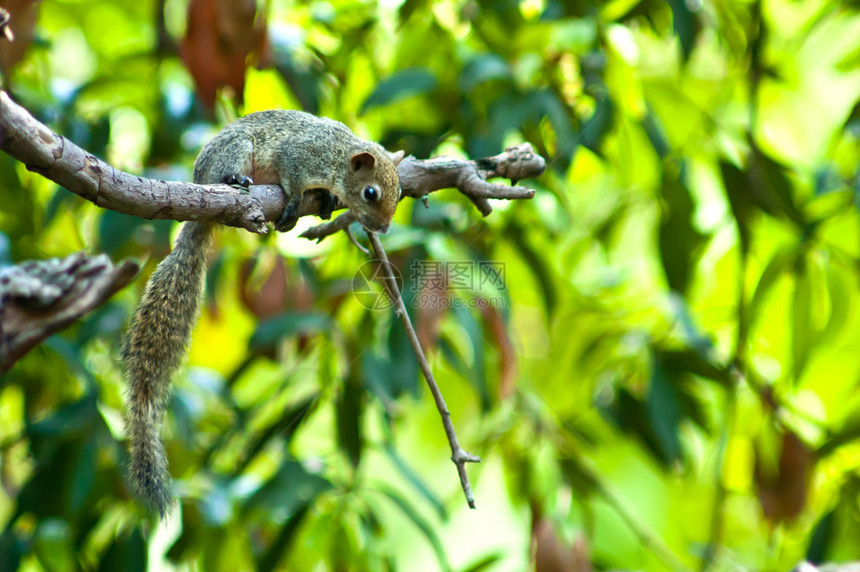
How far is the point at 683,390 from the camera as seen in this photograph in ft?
6.79

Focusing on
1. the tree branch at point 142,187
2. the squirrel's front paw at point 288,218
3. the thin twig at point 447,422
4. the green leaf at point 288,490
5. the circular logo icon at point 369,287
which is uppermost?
the tree branch at point 142,187

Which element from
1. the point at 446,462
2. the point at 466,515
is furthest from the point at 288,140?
the point at 466,515

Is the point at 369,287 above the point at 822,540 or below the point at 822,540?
above

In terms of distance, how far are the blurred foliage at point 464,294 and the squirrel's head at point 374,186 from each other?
174 millimetres

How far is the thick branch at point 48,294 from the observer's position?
4.17 ft

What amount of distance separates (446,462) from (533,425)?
3.55 ft

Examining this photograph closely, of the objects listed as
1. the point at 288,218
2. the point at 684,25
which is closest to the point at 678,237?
the point at 684,25

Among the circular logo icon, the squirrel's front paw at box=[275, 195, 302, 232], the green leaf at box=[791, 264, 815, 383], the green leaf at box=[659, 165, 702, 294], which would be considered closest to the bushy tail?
the squirrel's front paw at box=[275, 195, 302, 232]

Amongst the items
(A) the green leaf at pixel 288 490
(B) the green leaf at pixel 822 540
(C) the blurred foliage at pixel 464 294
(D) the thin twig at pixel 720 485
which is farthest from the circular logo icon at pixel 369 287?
(B) the green leaf at pixel 822 540

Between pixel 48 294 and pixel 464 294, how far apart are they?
93 cm

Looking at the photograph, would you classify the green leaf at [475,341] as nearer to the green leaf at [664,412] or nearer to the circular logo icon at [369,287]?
the circular logo icon at [369,287]

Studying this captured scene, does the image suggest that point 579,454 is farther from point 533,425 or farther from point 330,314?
point 330,314

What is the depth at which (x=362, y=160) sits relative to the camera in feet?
5.12

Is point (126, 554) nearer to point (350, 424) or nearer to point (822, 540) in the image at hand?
point (350, 424)
